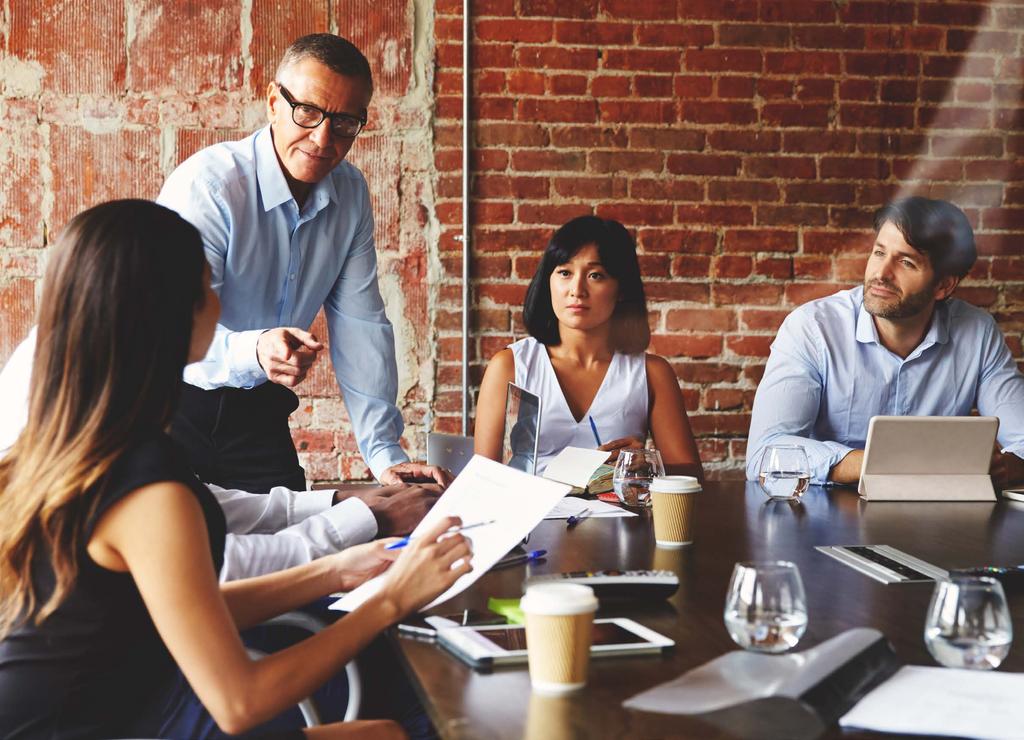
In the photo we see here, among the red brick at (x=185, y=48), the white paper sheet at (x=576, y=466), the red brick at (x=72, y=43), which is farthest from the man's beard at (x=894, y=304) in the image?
the red brick at (x=72, y=43)

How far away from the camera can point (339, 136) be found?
7.68ft

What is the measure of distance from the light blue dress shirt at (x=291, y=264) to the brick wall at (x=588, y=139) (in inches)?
24.1

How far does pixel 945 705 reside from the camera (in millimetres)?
904

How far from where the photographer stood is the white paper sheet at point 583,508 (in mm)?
1895

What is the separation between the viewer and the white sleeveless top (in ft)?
8.86

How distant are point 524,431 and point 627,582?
0.86 m

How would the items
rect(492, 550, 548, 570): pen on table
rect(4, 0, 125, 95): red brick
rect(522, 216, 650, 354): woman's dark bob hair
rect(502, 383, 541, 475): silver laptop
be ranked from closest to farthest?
rect(492, 550, 548, 570): pen on table
rect(502, 383, 541, 475): silver laptop
rect(522, 216, 650, 354): woman's dark bob hair
rect(4, 0, 125, 95): red brick

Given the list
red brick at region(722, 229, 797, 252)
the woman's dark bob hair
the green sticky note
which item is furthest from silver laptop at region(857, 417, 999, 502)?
red brick at region(722, 229, 797, 252)

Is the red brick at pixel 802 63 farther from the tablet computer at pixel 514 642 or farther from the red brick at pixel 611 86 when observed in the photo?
the tablet computer at pixel 514 642

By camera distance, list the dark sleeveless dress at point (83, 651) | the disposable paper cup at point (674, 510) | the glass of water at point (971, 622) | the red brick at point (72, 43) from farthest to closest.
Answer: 1. the red brick at point (72, 43)
2. the disposable paper cup at point (674, 510)
3. the dark sleeveless dress at point (83, 651)
4. the glass of water at point (971, 622)

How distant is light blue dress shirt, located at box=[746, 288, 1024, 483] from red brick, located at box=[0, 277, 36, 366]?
85.5 inches

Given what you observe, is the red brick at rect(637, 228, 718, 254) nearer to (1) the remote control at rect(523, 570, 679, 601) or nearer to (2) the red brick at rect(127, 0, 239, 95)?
(2) the red brick at rect(127, 0, 239, 95)

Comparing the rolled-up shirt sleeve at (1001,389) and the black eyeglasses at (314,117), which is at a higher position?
the black eyeglasses at (314,117)

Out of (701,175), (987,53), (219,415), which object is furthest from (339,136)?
(987,53)
